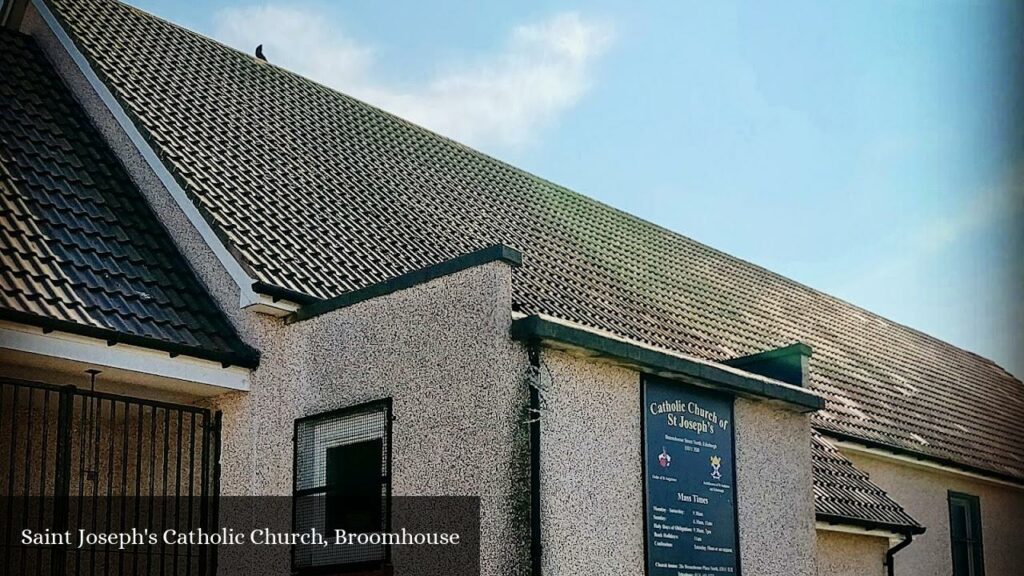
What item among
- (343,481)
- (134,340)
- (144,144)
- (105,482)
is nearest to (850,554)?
(343,481)

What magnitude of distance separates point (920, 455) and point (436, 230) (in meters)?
8.06

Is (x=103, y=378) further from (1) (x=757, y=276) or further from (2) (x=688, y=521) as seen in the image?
(1) (x=757, y=276)

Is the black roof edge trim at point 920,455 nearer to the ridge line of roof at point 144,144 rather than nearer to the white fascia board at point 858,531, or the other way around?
the white fascia board at point 858,531

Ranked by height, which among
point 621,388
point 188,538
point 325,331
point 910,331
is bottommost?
point 188,538

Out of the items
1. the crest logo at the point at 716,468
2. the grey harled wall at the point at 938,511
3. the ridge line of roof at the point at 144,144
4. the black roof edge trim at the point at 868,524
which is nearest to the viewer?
the crest logo at the point at 716,468

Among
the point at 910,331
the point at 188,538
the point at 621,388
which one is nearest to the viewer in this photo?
the point at 621,388

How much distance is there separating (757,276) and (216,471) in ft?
49.4

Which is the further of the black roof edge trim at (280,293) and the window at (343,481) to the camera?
the black roof edge trim at (280,293)

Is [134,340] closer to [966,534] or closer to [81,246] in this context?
[81,246]

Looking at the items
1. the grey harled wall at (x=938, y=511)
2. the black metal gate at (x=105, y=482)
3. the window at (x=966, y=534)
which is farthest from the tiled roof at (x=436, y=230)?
the black metal gate at (x=105, y=482)

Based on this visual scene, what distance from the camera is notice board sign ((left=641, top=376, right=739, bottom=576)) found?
31.4 ft

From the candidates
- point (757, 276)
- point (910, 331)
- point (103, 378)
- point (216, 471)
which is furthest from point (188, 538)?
point (910, 331)

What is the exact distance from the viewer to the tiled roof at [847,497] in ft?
46.4

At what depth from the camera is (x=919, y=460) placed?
1808 cm
